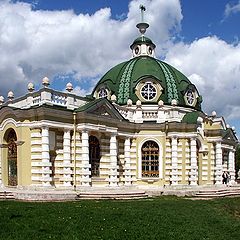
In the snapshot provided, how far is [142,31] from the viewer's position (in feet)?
128

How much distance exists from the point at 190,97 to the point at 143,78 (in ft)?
15.9

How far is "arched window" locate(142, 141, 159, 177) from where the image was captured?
30.7 metres

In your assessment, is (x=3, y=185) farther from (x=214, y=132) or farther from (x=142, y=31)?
(x=142, y=31)

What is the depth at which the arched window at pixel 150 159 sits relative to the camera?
3067 cm

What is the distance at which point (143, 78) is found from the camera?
3250cm

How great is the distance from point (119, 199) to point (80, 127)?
5.29 m

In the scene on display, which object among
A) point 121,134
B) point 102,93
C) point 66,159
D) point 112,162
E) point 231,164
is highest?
point 102,93

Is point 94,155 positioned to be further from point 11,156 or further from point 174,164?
point 174,164

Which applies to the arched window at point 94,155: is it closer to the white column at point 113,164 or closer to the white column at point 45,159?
the white column at point 113,164

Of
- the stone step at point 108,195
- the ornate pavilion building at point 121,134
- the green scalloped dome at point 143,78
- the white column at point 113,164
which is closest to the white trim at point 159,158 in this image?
the ornate pavilion building at point 121,134

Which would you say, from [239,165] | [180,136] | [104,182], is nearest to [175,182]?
[180,136]

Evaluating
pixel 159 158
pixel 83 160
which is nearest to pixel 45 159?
pixel 83 160

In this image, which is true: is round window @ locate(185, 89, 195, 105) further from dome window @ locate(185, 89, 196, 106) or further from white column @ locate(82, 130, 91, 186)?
white column @ locate(82, 130, 91, 186)

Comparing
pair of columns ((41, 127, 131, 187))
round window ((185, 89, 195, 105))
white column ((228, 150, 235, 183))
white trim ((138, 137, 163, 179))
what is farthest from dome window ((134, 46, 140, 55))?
white column ((228, 150, 235, 183))
